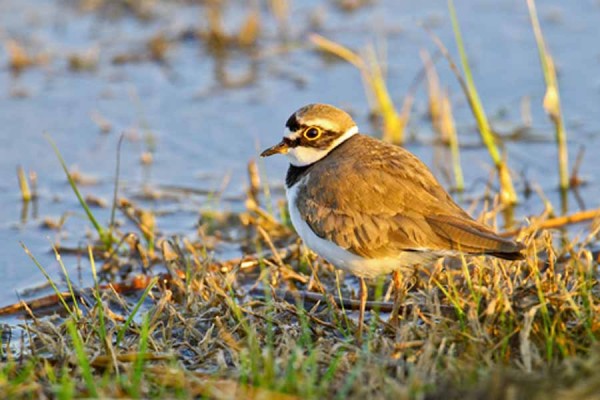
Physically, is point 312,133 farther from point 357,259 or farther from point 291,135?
point 357,259

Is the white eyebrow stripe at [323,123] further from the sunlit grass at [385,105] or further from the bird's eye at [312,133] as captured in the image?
the sunlit grass at [385,105]

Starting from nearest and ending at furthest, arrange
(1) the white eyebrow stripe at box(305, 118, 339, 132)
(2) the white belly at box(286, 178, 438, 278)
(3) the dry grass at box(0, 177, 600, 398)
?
(3) the dry grass at box(0, 177, 600, 398) → (2) the white belly at box(286, 178, 438, 278) → (1) the white eyebrow stripe at box(305, 118, 339, 132)

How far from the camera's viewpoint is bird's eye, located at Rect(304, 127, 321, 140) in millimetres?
6141

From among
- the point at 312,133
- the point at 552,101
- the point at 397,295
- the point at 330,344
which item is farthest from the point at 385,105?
the point at 330,344

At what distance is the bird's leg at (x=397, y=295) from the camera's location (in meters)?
5.39

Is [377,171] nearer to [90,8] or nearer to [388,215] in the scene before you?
[388,215]

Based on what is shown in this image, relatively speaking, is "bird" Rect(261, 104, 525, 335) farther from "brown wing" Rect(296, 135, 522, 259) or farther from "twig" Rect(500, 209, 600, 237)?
"twig" Rect(500, 209, 600, 237)

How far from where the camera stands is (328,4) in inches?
A: 479

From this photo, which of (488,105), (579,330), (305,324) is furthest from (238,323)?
(488,105)

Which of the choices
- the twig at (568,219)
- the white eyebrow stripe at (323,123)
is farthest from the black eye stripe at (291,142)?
the twig at (568,219)

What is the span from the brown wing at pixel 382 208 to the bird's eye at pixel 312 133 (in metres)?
0.32

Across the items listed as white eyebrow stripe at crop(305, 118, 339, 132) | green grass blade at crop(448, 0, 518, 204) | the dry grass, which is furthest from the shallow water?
the dry grass

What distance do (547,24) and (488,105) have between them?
2033mm

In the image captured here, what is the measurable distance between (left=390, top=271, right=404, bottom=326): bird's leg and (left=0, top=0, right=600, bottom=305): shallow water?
2001 mm
